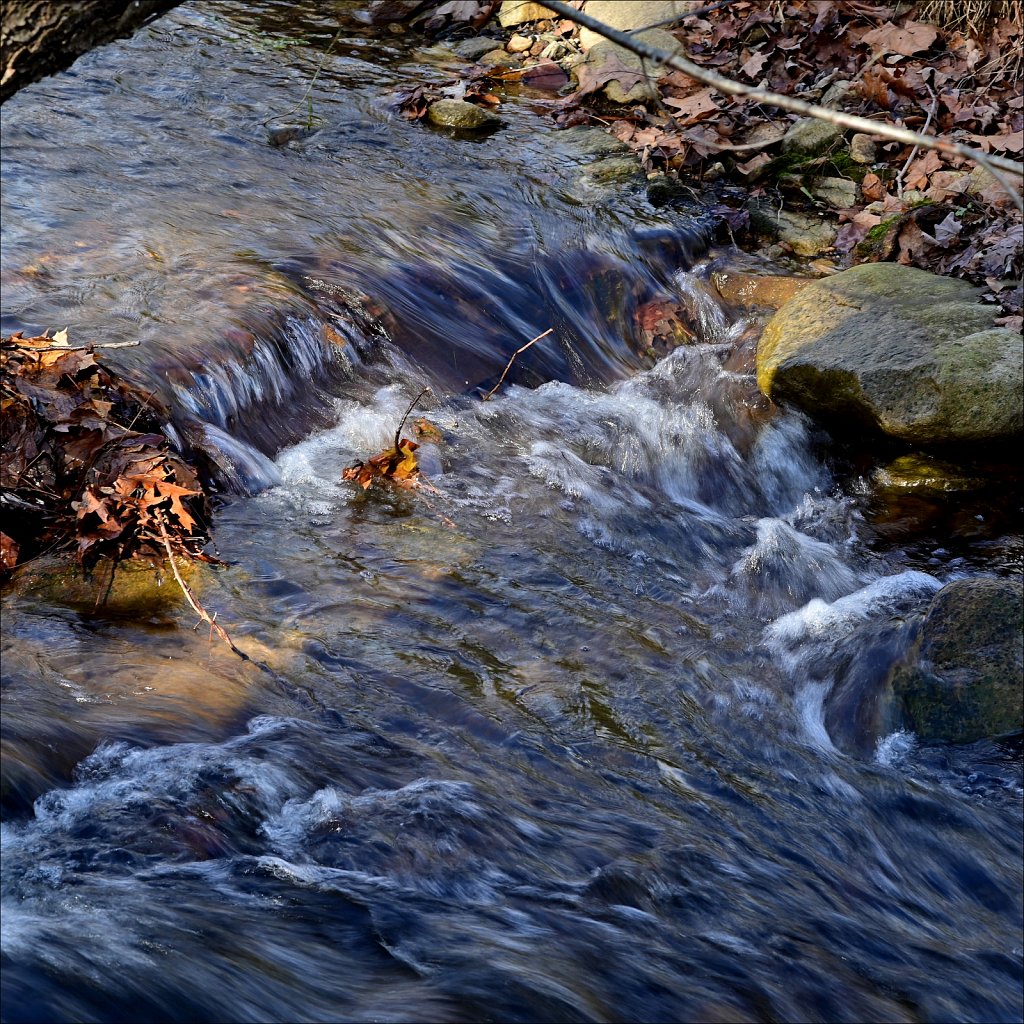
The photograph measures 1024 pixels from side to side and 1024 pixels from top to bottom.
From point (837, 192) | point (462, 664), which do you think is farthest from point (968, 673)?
point (837, 192)

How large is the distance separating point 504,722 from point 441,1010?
4.42ft

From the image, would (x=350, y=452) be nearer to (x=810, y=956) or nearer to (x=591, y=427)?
(x=591, y=427)

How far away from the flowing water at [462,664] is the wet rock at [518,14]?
356 centimetres

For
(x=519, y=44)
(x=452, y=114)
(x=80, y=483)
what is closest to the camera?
(x=80, y=483)

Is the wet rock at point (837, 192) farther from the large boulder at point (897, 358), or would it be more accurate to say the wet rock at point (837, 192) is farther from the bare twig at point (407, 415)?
the bare twig at point (407, 415)

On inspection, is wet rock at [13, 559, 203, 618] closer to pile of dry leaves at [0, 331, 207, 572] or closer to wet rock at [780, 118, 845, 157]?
pile of dry leaves at [0, 331, 207, 572]

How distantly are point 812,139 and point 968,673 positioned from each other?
551 cm

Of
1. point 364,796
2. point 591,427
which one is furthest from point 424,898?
point 591,427

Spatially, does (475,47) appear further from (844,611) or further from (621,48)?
(844,611)

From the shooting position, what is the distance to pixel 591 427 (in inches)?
245

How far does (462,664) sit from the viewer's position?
13.9 ft

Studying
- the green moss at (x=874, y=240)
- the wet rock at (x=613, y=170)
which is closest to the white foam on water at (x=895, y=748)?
the green moss at (x=874, y=240)

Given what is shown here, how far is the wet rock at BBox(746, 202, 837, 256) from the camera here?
808cm

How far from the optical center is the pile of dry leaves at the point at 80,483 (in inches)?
167
